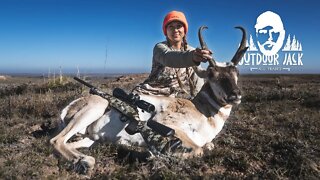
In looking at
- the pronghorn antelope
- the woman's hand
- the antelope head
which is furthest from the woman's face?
the woman's hand

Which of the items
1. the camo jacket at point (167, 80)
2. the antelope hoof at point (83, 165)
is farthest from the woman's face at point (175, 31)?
the antelope hoof at point (83, 165)

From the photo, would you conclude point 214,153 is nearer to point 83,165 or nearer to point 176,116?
point 176,116

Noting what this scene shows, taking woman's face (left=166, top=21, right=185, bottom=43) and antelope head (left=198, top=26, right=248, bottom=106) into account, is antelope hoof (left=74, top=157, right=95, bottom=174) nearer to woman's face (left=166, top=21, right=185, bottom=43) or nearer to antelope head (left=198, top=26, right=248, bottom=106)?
antelope head (left=198, top=26, right=248, bottom=106)

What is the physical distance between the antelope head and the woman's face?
3.12 ft

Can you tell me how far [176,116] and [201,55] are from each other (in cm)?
103

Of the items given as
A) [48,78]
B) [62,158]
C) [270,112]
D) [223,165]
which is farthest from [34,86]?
[223,165]

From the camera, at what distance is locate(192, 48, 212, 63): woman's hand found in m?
5.73

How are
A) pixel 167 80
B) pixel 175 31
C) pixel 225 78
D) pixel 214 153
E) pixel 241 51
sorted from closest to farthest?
pixel 214 153, pixel 225 78, pixel 241 51, pixel 175 31, pixel 167 80

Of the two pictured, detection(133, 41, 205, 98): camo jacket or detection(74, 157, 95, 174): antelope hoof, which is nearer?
detection(74, 157, 95, 174): antelope hoof

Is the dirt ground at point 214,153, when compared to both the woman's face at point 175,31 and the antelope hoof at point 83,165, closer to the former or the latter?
the antelope hoof at point 83,165

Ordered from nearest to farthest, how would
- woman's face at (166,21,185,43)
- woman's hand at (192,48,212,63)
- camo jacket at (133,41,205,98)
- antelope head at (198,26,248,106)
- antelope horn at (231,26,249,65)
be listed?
woman's hand at (192,48,212,63) < antelope head at (198,26,248,106) < antelope horn at (231,26,249,65) < woman's face at (166,21,185,43) < camo jacket at (133,41,205,98)

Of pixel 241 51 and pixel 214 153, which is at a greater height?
pixel 241 51

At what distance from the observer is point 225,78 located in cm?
611

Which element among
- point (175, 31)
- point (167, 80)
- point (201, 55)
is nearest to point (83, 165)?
point (201, 55)
